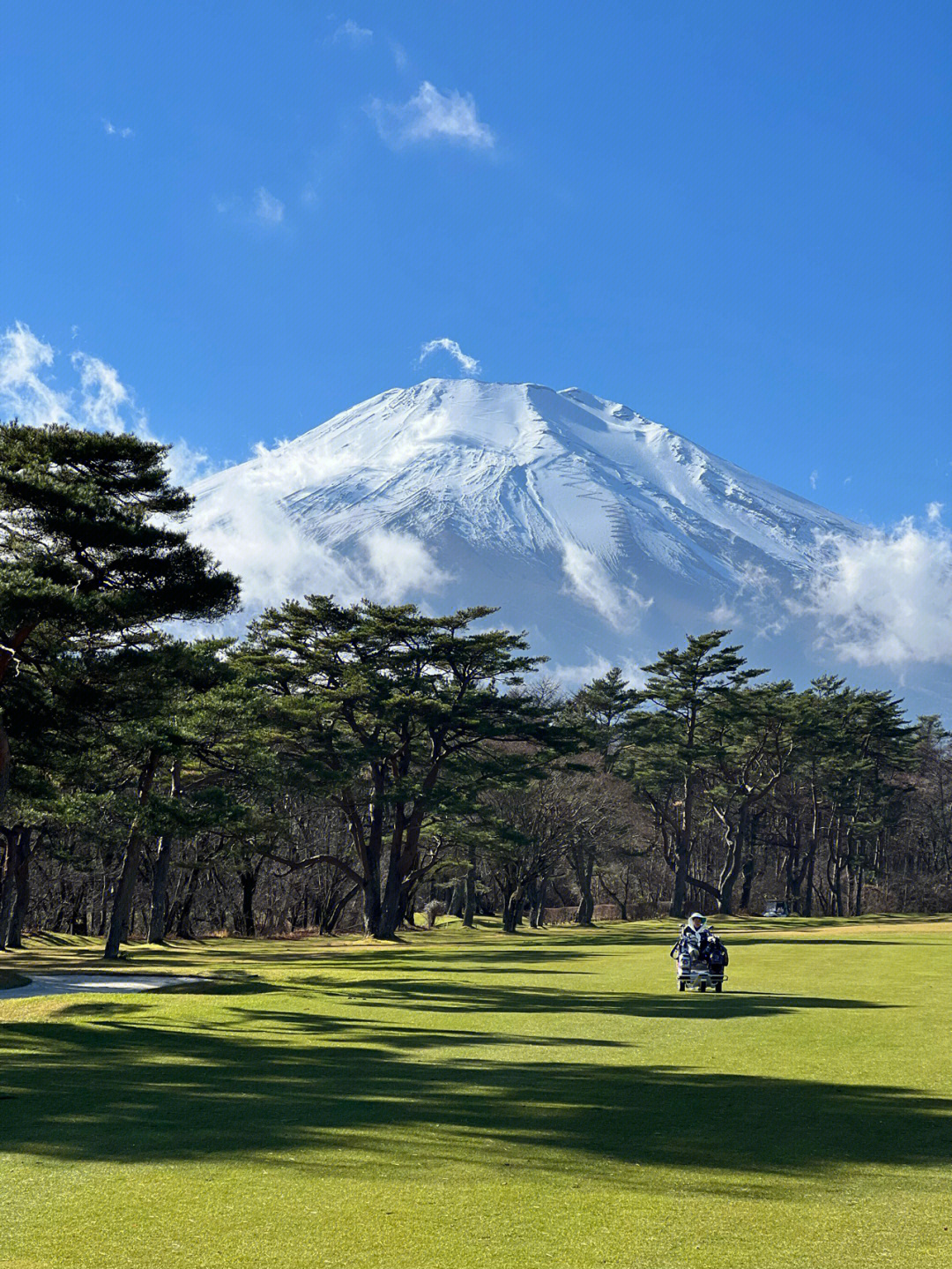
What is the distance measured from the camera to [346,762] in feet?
147

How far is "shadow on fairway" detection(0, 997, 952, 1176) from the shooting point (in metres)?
Result: 7.88

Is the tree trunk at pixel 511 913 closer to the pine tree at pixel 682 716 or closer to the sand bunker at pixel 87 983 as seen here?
the pine tree at pixel 682 716

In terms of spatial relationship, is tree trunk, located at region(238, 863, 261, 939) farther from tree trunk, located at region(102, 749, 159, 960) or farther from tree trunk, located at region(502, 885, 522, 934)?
tree trunk, located at region(102, 749, 159, 960)

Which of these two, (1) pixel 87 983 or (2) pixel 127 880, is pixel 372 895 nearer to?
(2) pixel 127 880

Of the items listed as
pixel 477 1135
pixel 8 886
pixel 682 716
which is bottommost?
pixel 8 886

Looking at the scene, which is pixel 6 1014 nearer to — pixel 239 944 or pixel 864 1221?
pixel 864 1221

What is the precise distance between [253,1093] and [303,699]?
32.6 meters

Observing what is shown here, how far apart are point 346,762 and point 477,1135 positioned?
1449 inches

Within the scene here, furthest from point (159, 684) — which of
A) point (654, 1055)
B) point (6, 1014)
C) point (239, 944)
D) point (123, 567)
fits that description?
point (239, 944)

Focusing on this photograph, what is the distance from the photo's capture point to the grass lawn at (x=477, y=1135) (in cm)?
584

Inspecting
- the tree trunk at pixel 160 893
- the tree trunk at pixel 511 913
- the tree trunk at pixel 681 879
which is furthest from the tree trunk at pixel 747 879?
the tree trunk at pixel 160 893

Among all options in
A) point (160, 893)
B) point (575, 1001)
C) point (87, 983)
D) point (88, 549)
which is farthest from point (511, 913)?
point (88, 549)

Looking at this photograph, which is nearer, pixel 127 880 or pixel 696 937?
pixel 696 937

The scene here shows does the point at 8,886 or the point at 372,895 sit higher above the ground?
the point at 372,895
